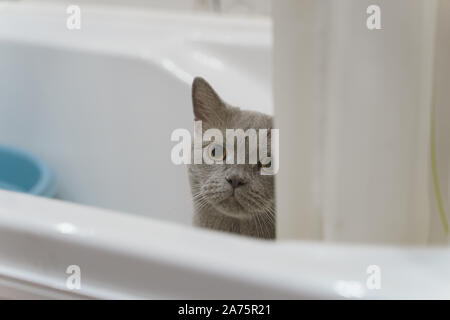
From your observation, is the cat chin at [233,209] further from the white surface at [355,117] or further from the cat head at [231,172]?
the white surface at [355,117]

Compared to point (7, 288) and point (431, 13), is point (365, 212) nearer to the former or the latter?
point (431, 13)

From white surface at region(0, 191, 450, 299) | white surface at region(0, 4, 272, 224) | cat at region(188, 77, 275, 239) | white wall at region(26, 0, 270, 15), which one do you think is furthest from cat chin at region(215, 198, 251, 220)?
white wall at region(26, 0, 270, 15)

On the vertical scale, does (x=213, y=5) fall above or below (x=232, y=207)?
above

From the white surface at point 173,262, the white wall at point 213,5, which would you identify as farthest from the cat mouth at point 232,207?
the white wall at point 213,5

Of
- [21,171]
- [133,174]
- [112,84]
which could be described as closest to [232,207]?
[133,174]

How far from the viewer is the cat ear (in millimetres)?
566

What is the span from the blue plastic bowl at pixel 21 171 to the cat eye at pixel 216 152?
2.37 ft

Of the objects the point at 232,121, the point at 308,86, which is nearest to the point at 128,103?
the point at 232,121

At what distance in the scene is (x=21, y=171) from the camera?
4.27 feet

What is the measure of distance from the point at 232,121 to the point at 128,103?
577 mm

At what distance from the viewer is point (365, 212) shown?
1.35 ft

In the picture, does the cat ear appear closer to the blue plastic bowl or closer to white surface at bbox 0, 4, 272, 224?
white surface at bbox 0, 4, 272, 224

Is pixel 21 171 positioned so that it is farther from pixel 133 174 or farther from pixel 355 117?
pixel 355 117

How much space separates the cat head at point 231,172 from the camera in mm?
562
